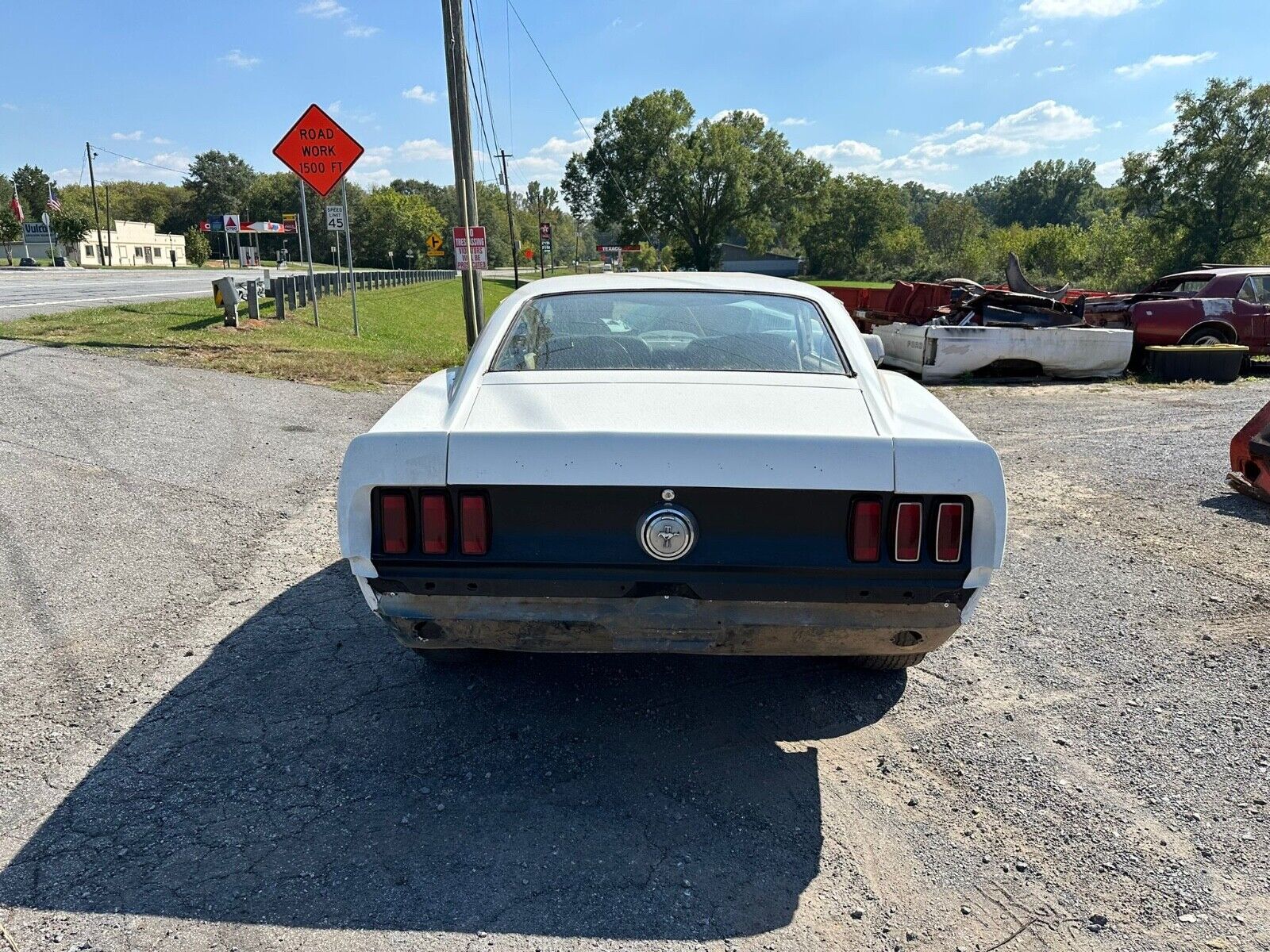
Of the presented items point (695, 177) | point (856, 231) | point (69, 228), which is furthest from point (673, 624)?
point (856, 231)

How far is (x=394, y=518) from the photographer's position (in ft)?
8.62

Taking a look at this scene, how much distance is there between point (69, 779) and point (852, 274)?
102 m

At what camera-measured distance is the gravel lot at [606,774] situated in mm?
2256

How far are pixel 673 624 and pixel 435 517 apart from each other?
799mm

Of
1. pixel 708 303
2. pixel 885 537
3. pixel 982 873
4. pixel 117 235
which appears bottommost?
pixel 982 873

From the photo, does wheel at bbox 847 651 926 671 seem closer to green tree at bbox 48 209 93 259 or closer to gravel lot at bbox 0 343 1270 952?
gravel lot at bbox 0 343 1270 952

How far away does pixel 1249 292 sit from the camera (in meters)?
12.7

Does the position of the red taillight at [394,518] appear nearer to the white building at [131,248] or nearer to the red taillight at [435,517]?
the red taillight at [435,517]

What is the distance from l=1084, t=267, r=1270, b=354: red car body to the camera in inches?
500

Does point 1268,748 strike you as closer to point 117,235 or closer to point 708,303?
point 708,303

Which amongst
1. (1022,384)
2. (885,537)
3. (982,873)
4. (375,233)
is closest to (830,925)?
(982,873)

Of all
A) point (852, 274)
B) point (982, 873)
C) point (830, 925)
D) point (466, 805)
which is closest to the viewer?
point (830, 925)

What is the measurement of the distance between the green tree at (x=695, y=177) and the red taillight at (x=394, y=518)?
2944 inches

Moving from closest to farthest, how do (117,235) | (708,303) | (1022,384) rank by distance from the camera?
(708,303) < (1022,384) < (117,235)
